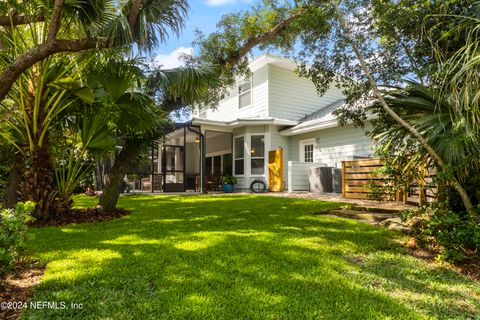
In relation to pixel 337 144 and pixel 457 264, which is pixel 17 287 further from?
pixel 337 144

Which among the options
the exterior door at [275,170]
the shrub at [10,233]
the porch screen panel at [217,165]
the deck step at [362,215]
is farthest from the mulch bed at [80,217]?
the porch screen panel at [217,165]

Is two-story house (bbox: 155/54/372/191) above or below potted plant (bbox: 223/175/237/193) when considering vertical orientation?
above

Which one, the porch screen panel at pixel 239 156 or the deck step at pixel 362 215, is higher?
the porch screen panel at pixel 239 156

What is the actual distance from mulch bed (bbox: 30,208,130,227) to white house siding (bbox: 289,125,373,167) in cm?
801

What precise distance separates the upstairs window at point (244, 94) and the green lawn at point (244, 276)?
12.2 meters

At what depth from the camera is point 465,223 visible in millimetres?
3758

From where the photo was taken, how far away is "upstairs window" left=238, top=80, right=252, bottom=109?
16.7m

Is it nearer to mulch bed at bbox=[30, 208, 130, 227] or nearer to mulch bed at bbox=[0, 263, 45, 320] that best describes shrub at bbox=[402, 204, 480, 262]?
mulch bed at bbox=[0, 263, 45, 320]

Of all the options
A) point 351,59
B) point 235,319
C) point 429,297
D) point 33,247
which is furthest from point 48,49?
point 429,297

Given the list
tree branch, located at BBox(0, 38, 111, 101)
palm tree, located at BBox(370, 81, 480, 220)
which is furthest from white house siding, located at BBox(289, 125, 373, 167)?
tree branch, located at BBox(0, 38, 111, 101)

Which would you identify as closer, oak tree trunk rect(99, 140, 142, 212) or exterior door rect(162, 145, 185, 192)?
oak tree trunk rect(99, 140, 142, 212)

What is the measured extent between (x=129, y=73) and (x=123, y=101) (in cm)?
58

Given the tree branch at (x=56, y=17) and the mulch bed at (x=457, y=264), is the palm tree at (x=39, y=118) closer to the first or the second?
the tree branch at (x=56, y=17)

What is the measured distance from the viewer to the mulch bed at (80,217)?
20.1 ft
